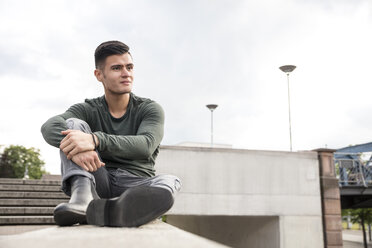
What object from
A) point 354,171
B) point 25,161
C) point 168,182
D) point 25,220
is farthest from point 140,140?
point 25,161

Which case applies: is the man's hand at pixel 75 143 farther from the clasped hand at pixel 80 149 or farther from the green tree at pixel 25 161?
the green tree at pixel 25 161

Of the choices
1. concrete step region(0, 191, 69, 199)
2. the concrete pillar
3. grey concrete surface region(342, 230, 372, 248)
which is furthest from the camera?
grey concrete surface region(342, 230, 372, 248)

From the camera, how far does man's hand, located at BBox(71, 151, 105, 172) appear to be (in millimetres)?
2268

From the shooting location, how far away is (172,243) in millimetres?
1585

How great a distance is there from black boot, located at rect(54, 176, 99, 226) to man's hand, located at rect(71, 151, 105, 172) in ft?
0.24

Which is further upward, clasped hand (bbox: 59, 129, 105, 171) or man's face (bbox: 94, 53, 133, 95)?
man's face (bbox: 94, 53, 133, 95)

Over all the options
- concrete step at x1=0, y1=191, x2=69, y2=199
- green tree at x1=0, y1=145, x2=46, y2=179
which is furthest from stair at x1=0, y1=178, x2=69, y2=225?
green tree at x1=0, y1=145, x2=46, y2=179

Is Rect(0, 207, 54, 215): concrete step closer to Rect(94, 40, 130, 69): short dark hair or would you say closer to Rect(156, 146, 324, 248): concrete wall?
Rect(94, 40, 130, 69): short dark hair

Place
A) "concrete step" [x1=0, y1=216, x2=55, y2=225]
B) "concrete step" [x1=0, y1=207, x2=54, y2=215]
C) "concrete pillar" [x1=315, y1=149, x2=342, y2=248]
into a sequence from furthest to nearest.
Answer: "concrete pillar" [x1=315, y1=149, x2=342, y2=248] < "concrete step" [x1=0, y1=207, x2=54, y2=215] < "concrete step" [x1=0, y1=216, x2=55, y2=225]

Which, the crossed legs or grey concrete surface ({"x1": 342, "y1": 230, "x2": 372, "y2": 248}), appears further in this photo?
grey concrete surface ({"x1": 342, "y1": 230, "x2": 372, "y2": 248})

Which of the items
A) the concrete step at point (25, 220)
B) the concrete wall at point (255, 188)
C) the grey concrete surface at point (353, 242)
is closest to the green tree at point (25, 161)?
the grey concrete surface at point (353, 242)

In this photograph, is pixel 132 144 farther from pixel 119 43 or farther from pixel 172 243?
pixel 172 243

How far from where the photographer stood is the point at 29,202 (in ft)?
20.3

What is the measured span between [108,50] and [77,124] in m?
0.59
